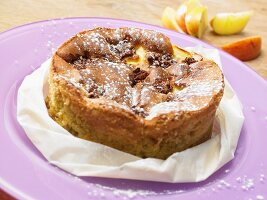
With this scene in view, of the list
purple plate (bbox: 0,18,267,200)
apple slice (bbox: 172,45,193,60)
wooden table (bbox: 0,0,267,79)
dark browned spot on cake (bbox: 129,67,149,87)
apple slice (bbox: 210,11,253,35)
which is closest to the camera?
purple plate (bbox: 0,18,267,200)

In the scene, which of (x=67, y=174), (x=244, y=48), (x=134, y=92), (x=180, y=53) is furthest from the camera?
(x=244, y=48)

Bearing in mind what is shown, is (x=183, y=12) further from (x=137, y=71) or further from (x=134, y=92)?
(x=134, y=92)

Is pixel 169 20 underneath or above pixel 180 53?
underneath

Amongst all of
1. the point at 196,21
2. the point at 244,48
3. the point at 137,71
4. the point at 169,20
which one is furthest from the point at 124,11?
the point at 137,71

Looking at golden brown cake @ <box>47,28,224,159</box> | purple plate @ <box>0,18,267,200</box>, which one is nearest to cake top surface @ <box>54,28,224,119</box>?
golden brown cake @ <box>47,28,224,159</box>

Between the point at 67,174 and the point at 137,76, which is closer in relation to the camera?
the point at 67,174

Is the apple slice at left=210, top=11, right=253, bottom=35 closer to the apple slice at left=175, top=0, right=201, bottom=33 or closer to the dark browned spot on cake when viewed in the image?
the apple slice at left=175, top=0, right=201, bottom=33

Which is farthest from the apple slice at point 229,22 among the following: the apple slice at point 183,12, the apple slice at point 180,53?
the apple slice at point 180,53

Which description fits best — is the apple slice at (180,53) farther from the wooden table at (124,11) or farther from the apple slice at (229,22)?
the apple slice at (229,22)
